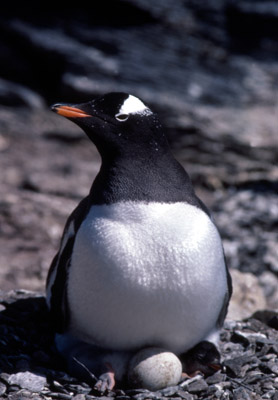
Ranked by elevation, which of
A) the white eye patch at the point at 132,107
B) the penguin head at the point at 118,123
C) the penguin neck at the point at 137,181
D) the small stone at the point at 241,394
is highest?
the white eye patch at the point at 132,107

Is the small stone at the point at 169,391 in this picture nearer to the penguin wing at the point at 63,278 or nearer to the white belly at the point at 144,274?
the white belly at the point at 144,274

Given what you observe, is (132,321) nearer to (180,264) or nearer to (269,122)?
(180,264)

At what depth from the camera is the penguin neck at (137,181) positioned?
9.42 ft

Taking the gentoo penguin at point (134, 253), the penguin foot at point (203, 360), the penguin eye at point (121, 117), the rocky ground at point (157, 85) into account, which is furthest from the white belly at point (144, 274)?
the rocky ground at point (157, 85)

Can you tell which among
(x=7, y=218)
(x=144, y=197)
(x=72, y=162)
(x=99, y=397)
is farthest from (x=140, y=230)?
(x=72, y=162)

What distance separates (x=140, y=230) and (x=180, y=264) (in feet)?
0.75

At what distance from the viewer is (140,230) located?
9.22 feet

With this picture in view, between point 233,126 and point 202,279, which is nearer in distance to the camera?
point 202,279

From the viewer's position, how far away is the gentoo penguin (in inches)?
110

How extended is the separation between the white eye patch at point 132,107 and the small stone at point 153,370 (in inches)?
41.8

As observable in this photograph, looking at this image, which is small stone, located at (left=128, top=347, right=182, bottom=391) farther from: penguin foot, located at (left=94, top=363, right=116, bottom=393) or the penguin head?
the penguin head

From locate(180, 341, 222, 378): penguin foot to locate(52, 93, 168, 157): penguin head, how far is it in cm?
96

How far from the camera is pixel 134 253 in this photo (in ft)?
9.12

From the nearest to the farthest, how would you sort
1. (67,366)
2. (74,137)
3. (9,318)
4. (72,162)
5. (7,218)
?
(67,366) < (9,318) < (7,218) < (72,162) < (74,137)
